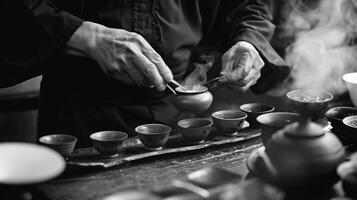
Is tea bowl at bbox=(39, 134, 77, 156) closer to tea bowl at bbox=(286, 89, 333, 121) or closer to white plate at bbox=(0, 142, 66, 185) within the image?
white plate at bbox=(0, 142, 66, 185)

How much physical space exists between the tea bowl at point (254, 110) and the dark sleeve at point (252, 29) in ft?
1.12

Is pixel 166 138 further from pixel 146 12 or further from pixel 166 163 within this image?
pixel 146 12

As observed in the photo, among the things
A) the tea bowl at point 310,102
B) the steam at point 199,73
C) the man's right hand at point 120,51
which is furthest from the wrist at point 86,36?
the tea bowl at point 310,102

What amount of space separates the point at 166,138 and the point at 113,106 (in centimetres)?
64

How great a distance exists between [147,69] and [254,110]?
2.82 feet

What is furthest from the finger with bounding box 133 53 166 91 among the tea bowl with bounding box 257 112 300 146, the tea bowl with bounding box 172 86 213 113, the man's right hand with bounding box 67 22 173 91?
the tea bowl with bounding box 257 112 300 146

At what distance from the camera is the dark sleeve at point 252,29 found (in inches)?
139

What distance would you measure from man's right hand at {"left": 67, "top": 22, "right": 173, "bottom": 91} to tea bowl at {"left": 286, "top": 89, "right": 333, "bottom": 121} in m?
0.74

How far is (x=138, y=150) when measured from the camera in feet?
9.20

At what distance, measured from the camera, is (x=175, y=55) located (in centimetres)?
344

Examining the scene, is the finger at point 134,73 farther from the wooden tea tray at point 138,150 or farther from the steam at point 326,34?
the steam at point 326,34

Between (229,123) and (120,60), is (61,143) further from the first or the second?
(229,123)

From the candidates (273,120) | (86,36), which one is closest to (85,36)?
(86,36)

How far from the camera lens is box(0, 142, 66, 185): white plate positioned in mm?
1835
